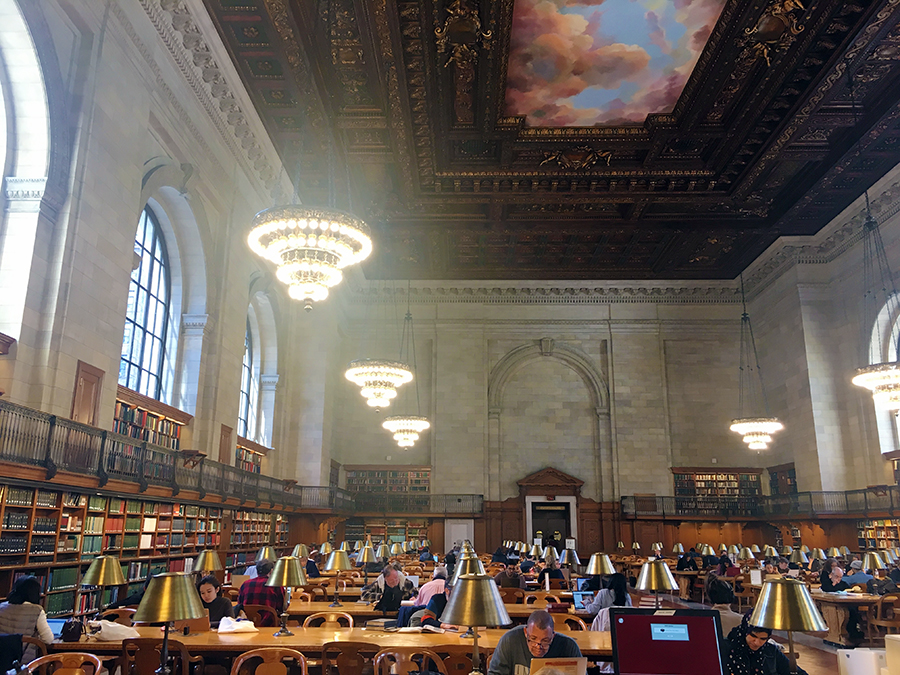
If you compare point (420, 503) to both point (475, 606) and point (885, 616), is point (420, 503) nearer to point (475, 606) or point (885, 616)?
point (885, 616)

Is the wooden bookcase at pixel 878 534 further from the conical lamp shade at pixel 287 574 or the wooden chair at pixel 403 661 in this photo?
the conical lamp shade at pixel 287 574

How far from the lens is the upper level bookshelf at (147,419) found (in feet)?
32.4

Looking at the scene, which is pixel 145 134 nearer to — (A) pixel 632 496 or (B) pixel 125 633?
(B) pixel 125 633

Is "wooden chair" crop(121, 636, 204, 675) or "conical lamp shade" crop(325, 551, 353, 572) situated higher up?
Answer: "conical lamp shade" crop(325, 551, 353, 572)

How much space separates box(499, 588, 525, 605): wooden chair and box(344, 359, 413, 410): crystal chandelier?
8.19 m

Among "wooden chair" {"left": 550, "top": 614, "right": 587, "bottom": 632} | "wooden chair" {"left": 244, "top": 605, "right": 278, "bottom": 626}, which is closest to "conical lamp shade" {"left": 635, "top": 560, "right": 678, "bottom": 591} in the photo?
"wooden chair" {"left": 550, "top": 614, "right": 587, "bottom": 632}

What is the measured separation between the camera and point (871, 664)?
8.52 ft

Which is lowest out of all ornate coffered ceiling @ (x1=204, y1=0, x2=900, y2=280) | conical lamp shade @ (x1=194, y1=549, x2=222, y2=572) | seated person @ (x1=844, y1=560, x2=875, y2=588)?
seated person @ (x1=844, y1=560, x2=875, y2=588)

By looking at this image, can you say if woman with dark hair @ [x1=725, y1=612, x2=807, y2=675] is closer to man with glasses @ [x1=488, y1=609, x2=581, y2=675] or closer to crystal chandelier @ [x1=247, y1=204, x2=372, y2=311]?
man with glasses @ [x1=488, y1=609, x2=581, y2=675]

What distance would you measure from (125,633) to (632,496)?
1766 centimetres

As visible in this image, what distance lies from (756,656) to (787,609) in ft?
4.26

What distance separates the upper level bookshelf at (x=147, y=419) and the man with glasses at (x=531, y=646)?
23.6 ft

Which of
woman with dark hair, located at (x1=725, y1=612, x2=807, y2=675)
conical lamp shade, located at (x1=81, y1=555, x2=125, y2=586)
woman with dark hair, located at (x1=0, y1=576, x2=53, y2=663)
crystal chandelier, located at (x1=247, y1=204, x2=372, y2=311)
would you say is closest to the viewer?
woman with dark hair, located at (x1=725, y1=612, x2=807, y2=675)

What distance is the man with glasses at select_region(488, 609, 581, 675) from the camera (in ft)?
12.3
